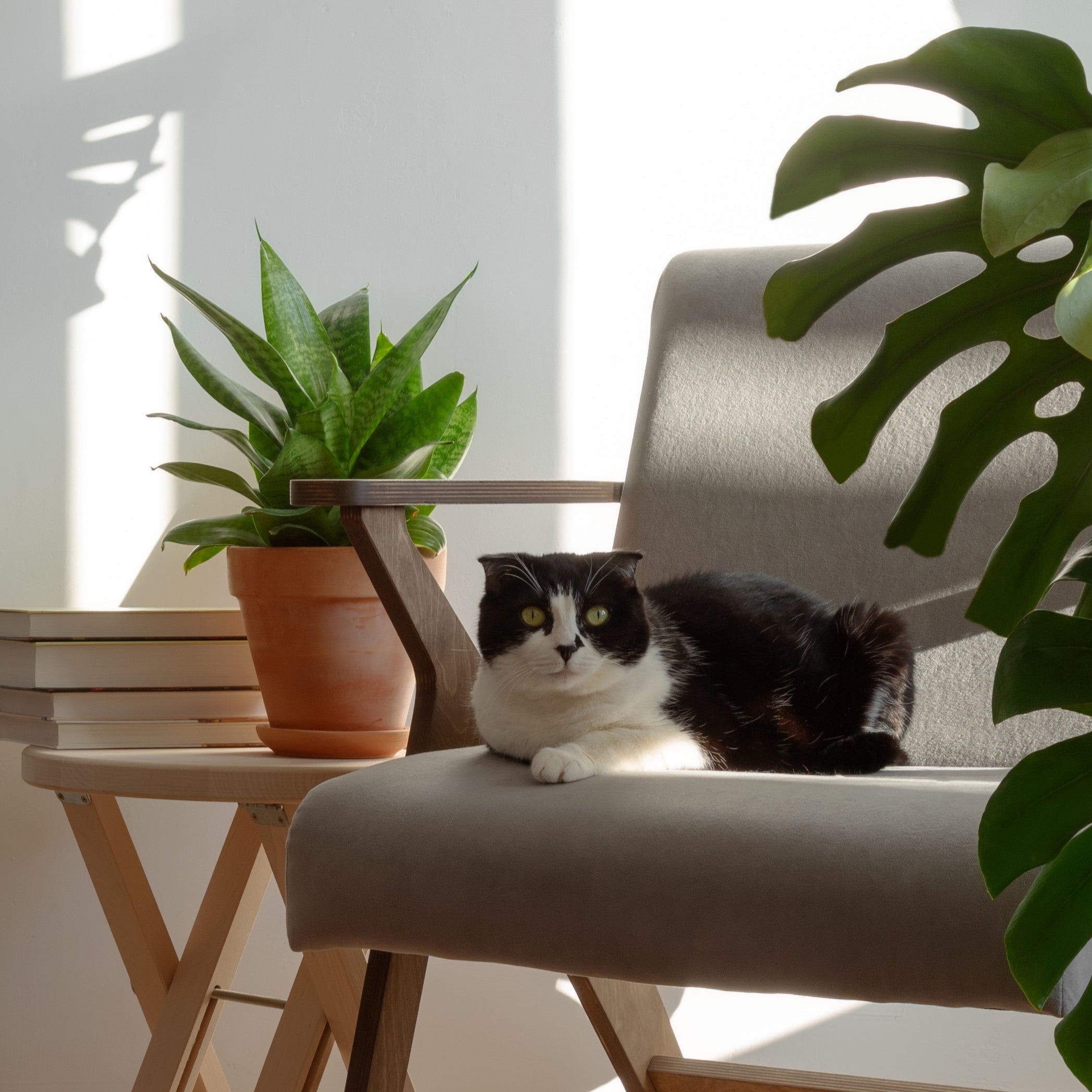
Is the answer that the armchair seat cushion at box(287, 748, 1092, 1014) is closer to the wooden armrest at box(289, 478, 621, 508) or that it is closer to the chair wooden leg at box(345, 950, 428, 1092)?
the chair wooden leg at box(345, 950, 428, 1092)

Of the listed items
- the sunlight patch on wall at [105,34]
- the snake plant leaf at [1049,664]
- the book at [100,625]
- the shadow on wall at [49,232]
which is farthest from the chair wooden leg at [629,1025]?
the sunlight patch on wall at [105,34]

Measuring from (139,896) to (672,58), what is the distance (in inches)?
50.2

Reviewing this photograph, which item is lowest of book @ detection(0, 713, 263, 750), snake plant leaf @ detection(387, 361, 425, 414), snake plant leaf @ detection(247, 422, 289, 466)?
book @ detection(0, 713, 263, 750)

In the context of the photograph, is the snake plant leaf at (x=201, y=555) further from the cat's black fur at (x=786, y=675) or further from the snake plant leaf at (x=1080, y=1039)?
the snake plant leaf at (x=1080, y=1039)

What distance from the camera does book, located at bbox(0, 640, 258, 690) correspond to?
1.23m

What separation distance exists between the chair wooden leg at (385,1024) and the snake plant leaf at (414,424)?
576mm

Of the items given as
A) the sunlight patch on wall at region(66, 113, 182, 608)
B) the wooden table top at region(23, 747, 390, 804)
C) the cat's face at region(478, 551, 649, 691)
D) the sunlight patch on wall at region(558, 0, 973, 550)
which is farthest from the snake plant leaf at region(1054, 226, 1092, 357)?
the sunlight patch on wall at region(66, 113, 182, 608)

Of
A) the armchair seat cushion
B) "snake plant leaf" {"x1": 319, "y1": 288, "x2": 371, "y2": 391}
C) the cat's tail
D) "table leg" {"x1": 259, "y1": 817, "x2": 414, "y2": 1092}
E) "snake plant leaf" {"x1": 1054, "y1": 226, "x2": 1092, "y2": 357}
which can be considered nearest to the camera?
"snake plant leaf" {"x1": 1054, "y1": 226, "x2": 1092, "y2": 357}

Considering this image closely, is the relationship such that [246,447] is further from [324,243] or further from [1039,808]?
[1039,808]

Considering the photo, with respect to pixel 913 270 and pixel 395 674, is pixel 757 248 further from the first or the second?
pixel 395 674

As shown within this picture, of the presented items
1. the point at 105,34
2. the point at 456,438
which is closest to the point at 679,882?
the point at 456,438

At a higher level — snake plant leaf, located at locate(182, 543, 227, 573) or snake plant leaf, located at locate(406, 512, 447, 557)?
snake plant leaf, located at locate(406, 512, 447, 557)

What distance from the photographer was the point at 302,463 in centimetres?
115

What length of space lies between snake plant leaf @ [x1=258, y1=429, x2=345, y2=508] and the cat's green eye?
327 mm
